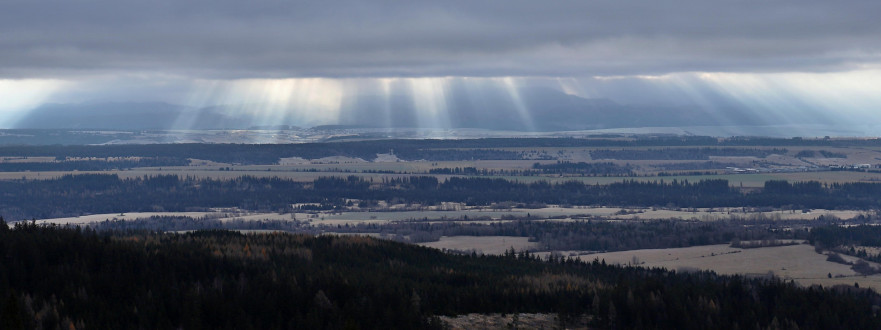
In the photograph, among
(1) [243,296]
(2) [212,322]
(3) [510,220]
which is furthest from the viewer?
(3) [510,220]

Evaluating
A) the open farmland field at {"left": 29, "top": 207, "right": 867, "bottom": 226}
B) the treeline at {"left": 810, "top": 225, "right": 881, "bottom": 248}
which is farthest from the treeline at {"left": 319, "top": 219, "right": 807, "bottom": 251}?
the open farmland field at {"left": 29, "top": 207, "right": 867, "bottom": 226}

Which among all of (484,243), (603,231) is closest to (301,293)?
(484,243)

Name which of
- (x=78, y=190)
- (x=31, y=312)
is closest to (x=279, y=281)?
(x=31, y=312)

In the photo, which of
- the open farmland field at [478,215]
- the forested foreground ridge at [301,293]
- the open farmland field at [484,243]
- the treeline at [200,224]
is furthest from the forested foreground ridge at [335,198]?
the forested foreground ridge at [301,293]

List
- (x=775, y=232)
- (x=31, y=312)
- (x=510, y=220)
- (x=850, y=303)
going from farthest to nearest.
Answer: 1. (x=510, y=220)
2. (x=775, y=232)
3. (x=850, y=303)
4. (x=31, y=312)

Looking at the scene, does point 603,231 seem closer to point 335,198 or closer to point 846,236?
point 846,236

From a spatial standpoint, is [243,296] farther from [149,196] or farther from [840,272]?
[149,196]

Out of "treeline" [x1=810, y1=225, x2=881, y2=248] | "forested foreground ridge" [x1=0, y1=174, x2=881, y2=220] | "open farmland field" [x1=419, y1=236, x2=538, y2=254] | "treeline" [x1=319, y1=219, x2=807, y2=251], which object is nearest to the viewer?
"open farmland field" [x1=419, y1=236, x2=538, y2=254]

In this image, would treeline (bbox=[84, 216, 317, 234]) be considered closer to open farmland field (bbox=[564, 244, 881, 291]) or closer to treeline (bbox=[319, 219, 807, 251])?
treeline (bbox=[319, 219, 807, 251])
